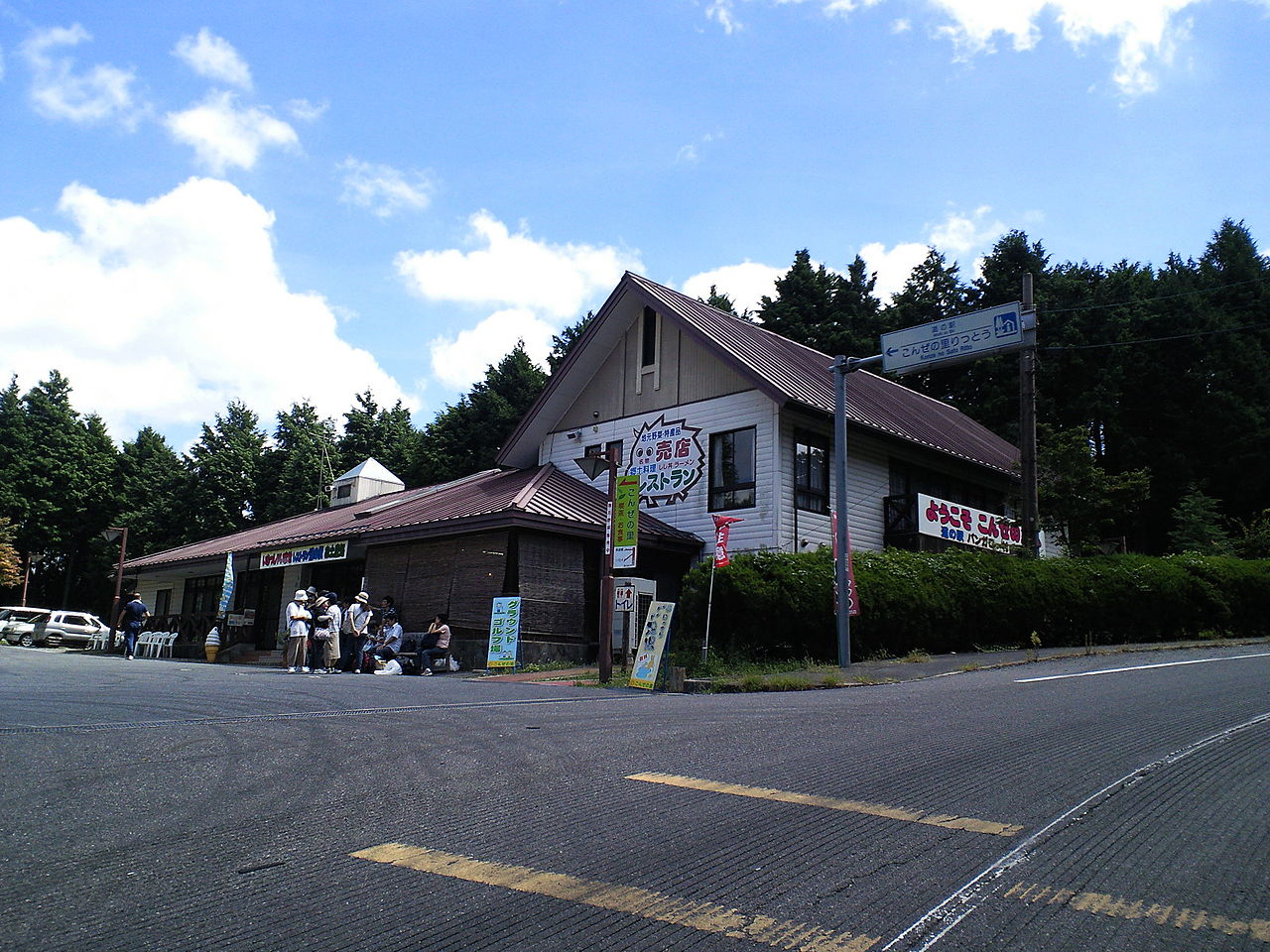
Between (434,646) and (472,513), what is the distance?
3.16m

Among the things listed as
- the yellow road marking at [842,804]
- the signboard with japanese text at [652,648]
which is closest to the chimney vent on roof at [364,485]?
the signboard with japanese text at [652,648]

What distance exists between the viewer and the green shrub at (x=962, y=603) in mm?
16375

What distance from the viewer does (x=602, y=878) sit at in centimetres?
360

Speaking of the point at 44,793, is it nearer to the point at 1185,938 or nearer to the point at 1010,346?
the point at 1185,938

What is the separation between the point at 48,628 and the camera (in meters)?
38.6

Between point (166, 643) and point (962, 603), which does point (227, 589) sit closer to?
point (166, 643)

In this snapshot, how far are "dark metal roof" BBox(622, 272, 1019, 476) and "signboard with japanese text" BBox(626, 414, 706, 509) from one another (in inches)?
94.4

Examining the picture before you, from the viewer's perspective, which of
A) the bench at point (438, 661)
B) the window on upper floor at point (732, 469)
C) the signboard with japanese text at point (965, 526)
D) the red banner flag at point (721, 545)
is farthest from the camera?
the signboard with japanese text at point (965, 526)

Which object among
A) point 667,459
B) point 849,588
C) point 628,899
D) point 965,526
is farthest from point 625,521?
point 965,526

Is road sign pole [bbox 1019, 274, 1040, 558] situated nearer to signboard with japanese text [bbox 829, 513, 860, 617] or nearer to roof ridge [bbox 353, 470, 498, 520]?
signboard with japanese text [bbox 829, 513, 860, 617]

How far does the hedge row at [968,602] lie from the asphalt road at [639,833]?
8188 mm

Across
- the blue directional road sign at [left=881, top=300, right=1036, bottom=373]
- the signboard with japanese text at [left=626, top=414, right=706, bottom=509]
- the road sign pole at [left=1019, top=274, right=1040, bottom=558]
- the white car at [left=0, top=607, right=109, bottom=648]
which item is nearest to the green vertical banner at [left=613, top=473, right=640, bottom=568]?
the blue directional road sign at [left=881, top=300, right=1036, bottom=373]

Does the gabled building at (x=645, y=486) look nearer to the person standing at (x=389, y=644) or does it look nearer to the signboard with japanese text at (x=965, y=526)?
the signboard with japanese text at (x=965, y=526)

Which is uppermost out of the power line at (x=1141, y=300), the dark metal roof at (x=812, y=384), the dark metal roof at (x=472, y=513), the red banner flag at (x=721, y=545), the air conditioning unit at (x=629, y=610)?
the power line at (x=1141, y=300)
